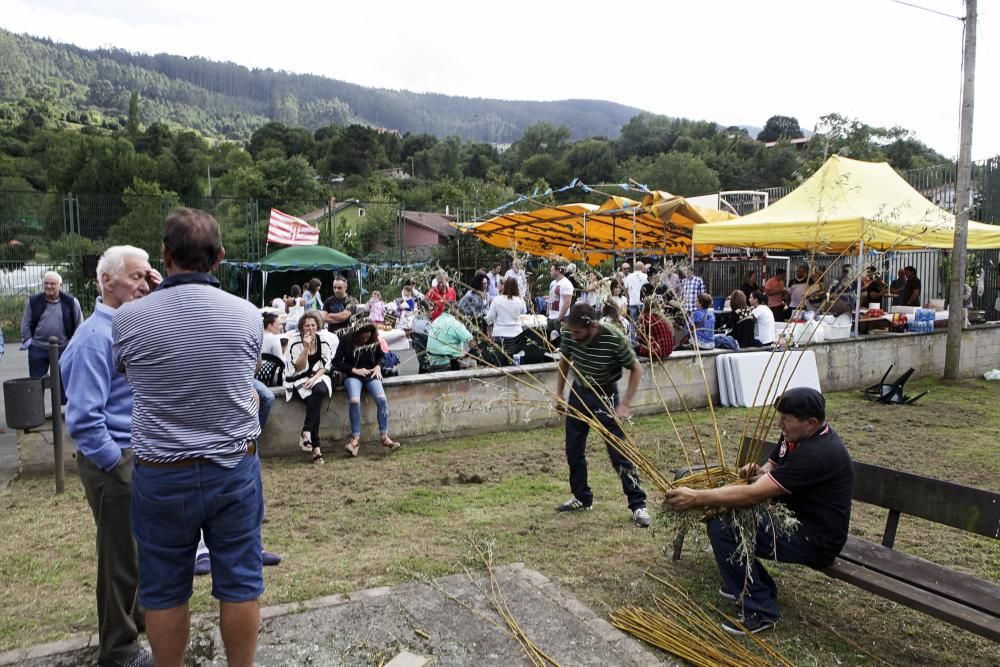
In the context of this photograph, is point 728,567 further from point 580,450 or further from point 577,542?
point 580,450

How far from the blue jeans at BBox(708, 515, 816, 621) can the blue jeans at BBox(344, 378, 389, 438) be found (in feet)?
13.6

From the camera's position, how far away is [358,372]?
701cm

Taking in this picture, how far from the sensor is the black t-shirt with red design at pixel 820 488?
11.0ft

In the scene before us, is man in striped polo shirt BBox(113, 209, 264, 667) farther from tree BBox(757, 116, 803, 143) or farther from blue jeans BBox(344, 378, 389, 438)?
tree BBox(757, 116, 803, 143)

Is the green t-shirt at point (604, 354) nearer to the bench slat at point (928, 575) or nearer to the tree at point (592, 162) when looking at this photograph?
the bench slat at point (928, 575)

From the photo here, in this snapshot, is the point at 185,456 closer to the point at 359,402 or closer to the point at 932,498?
the point at 932,498

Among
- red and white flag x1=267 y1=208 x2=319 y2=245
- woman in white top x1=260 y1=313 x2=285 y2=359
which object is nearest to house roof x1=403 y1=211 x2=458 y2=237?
red and white flag x1=267 y1=208 x2=319 y2=245

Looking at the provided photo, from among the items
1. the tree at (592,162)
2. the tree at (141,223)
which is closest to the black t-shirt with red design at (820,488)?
the tree at (141,223)

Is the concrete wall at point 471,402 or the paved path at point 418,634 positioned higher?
the concrete wall at point 471,402

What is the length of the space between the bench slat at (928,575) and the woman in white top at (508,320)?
592 centimetres

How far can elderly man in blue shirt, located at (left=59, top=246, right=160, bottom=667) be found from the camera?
9.52ft

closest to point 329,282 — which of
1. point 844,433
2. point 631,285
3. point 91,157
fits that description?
point 631,285

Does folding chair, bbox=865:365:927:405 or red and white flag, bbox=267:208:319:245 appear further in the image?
red and white flag, bbox=267:208:319:245

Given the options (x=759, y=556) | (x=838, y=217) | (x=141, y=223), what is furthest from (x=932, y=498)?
(x=141, y=223)
